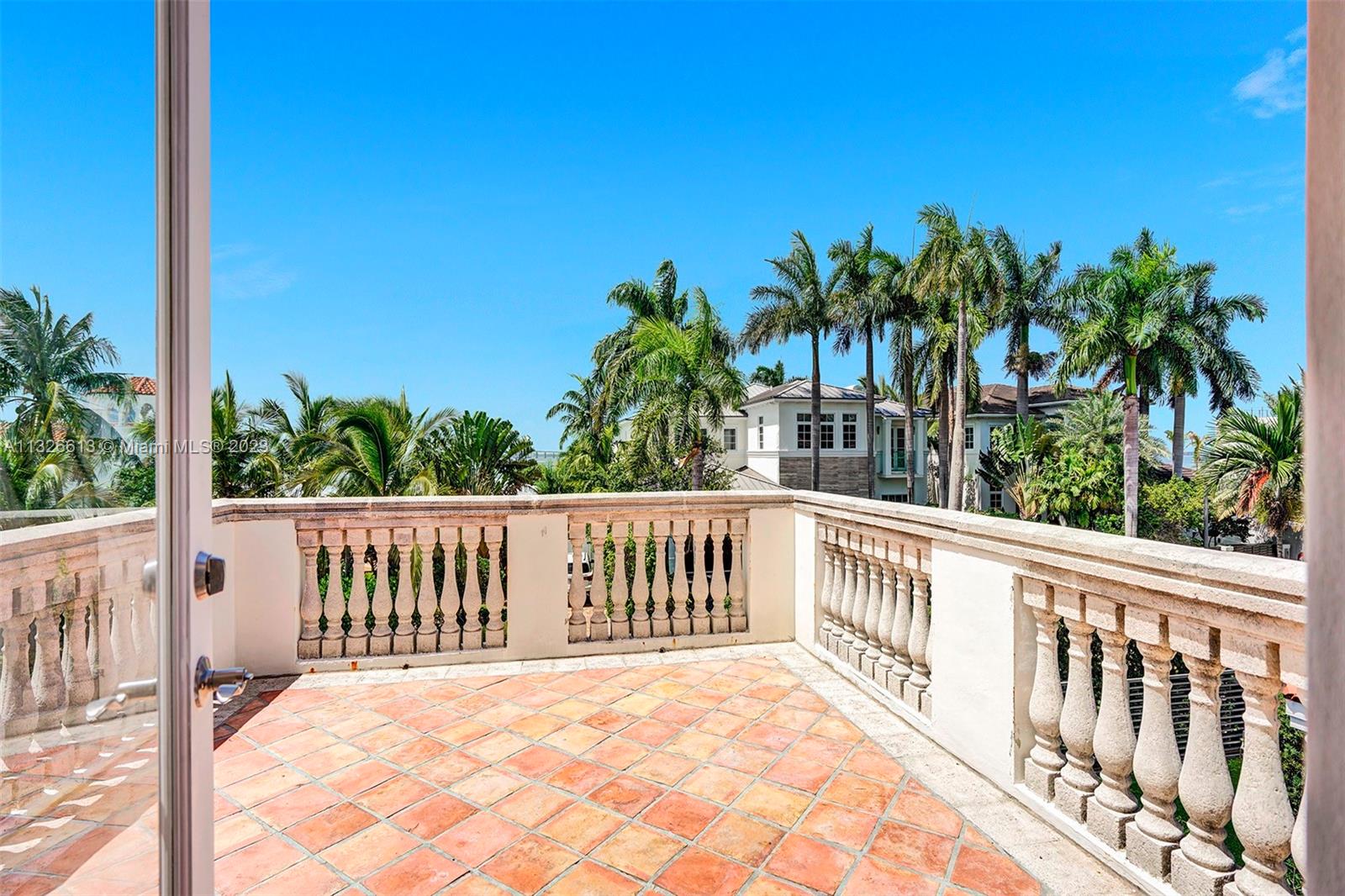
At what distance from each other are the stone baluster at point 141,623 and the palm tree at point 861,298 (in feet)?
95.1

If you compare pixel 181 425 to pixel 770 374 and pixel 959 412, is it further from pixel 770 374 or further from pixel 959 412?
pixel 770 374

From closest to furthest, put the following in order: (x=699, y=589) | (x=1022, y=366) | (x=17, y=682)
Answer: (x=17, y=682), (x=699, y=589), (x=1022, y=366)

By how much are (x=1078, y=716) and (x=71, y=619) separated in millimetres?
2633

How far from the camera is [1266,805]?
58.6 inches

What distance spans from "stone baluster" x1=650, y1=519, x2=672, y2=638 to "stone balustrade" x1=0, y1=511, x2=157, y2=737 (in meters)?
3.09

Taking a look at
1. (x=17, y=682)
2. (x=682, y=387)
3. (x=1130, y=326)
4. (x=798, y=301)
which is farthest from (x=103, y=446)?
(x=1130, y=326)

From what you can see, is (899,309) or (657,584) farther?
(899,309)

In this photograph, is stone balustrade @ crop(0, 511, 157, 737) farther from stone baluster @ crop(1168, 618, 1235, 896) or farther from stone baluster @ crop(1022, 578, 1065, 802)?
stone baluster @ crop(1022, 578, 1065, 802)

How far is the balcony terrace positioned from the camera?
3.21ft

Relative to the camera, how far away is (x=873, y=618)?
3334 millimetres

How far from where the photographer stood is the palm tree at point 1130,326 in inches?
951

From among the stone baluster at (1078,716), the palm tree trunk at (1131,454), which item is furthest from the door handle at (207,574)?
the palm tree trunk at (1131,454)

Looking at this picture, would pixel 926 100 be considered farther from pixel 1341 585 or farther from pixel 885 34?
pixel 1341 585

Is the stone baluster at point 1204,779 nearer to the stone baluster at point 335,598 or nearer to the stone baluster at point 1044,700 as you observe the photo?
the stone baluster at point 1044,700
